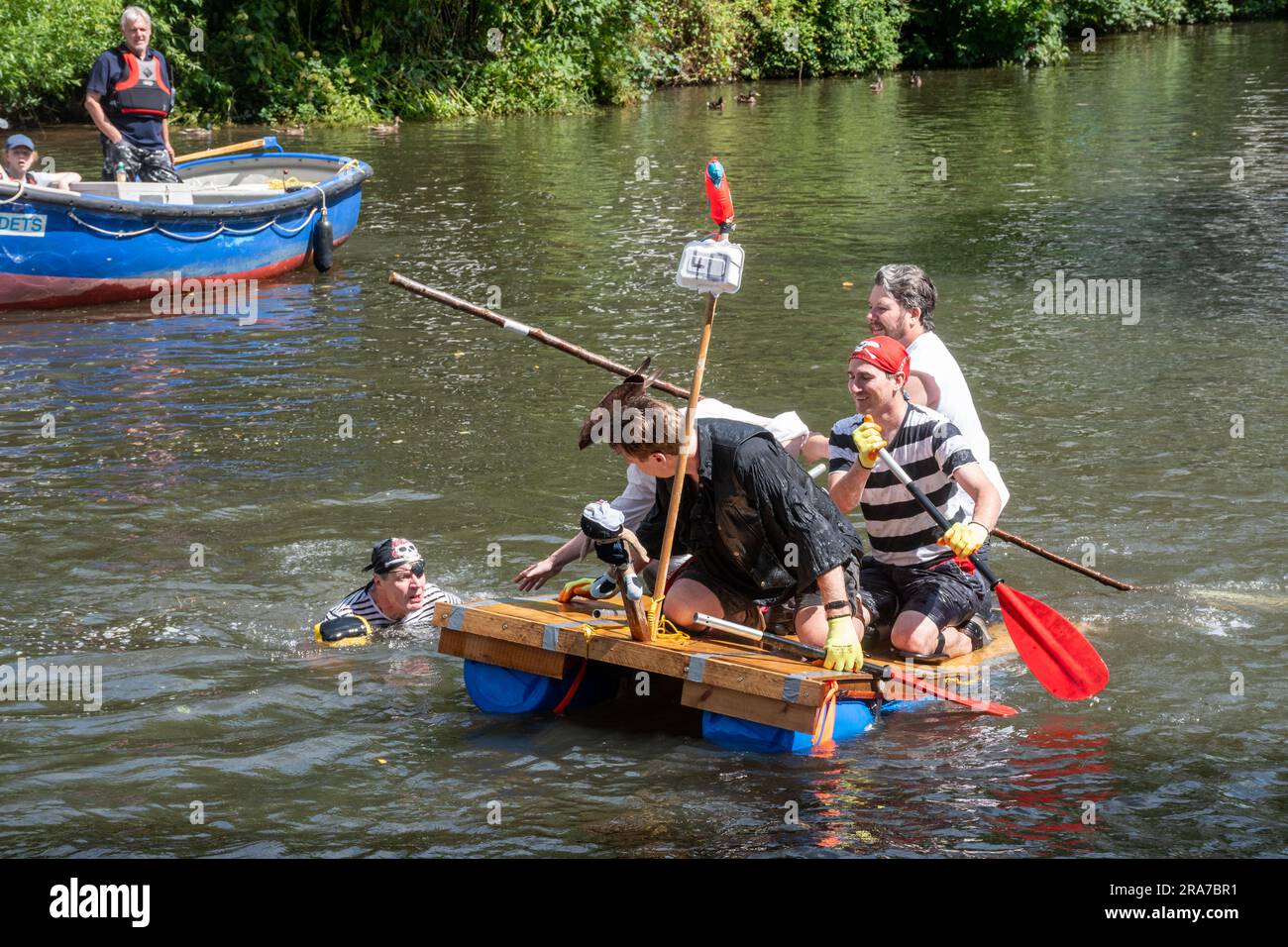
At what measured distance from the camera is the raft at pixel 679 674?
604cm

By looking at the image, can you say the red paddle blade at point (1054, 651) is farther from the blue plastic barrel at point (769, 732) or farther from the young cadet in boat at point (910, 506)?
the blue plastic barrel at point (769, 732)

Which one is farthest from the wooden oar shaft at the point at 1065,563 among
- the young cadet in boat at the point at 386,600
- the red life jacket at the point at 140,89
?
the red life jacket at the point at 140,89

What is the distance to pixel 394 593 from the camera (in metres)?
7.74

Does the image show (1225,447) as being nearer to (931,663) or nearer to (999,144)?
(931,663)

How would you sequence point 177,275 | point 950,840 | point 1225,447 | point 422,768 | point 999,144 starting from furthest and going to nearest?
point 999,144
point 177,275
point 1225,447
point 422,768
point 950,840

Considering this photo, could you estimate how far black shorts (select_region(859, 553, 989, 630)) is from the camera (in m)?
6.86

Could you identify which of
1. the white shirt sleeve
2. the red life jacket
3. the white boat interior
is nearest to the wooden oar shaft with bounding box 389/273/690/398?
the white shirt sleeve

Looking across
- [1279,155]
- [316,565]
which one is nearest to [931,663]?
[316,565]

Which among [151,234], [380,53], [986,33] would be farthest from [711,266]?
[986,33]

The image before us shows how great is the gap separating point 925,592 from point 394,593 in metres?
2.59

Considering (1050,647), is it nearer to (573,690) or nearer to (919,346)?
(919,346)

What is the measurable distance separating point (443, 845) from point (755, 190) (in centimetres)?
1614

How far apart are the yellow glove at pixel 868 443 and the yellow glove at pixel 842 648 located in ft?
2.13

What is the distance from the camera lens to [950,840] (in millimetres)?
5703
